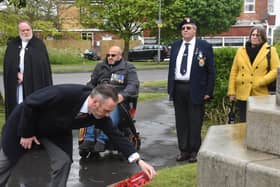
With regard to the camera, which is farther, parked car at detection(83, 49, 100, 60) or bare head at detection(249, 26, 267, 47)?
parked car at detection(83, 49, 100, 60)

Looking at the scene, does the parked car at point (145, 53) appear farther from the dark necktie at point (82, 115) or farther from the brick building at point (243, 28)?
the dark necktie at point (82, 115)

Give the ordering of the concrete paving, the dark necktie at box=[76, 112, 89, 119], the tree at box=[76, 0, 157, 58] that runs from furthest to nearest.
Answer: the tree at box=[76, 0, 157, 58] < the concrete paving < the dark necktie at box=[76, 112, 89, 119]

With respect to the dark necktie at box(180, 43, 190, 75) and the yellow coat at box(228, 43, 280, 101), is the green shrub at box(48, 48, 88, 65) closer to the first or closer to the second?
the dark necktie at box(180, 43, 190, 75)

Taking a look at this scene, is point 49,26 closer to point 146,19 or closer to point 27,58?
point 146,19

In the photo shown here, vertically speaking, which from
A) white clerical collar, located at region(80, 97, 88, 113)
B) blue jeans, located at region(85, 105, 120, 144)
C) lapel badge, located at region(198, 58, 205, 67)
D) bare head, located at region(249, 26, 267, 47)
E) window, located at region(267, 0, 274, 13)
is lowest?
blue jeans, located at region(85, 105, 120, 144)

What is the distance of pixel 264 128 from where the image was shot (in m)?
4.46

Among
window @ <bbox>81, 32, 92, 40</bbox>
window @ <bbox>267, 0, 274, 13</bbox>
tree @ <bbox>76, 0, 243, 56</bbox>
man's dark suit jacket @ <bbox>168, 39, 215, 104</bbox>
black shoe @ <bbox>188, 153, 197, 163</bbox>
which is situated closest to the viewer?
man's dark suit jacket @ <bbox>168, 39, 215, 104</bbox>

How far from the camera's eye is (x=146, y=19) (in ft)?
127

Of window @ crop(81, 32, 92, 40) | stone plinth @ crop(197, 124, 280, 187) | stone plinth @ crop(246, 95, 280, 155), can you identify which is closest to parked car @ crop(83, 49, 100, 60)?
window @ crop(81, 32, 92, 40)

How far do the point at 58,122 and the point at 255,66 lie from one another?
3.15 meters

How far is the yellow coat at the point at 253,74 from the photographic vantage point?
21.8 ft

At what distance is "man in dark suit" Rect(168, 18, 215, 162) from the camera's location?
6.87 meters

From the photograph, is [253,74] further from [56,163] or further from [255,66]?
[56,163]

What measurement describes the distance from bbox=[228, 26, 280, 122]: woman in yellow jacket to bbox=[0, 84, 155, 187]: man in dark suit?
259cm
